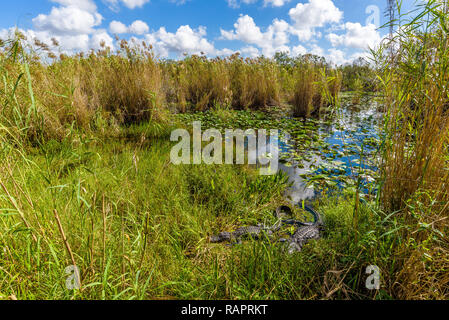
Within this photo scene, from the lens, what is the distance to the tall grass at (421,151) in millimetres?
1128

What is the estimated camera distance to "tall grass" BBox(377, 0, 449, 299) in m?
1.13

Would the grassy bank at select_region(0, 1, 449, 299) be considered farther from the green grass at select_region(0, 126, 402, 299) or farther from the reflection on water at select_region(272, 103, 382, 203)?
the reflection on water at select_region(272, 103, 382, 203)

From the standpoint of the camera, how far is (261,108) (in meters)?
7.09

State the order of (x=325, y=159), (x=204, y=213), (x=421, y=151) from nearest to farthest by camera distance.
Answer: (x=421, y=151), (x=204, y=213), (x=325, y=159)

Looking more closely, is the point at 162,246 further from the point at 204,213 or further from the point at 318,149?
the point at 318,149

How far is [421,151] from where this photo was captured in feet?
4.09

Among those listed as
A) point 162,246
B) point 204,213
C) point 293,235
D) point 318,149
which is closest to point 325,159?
point 318,149

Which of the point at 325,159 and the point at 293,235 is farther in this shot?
the point at 325,159

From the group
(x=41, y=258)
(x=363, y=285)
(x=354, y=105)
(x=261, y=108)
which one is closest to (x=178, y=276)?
(x=41, y=258)

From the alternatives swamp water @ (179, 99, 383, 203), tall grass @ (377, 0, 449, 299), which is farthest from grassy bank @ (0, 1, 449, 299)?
swamp water @ (179, 99, 383, 203)

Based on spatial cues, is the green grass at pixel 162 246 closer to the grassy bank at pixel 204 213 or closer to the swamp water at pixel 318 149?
the grassy bank at pixel 204 213

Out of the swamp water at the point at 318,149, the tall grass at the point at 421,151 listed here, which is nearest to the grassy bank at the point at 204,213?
the tall grass at the point at 421,151

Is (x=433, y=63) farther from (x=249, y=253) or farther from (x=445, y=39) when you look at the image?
(x=249, y=253)
